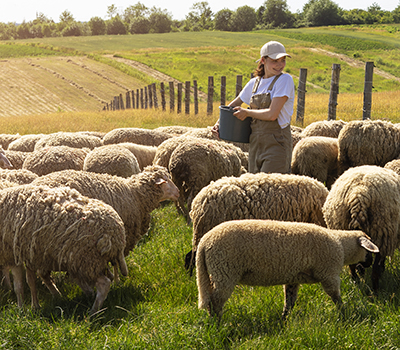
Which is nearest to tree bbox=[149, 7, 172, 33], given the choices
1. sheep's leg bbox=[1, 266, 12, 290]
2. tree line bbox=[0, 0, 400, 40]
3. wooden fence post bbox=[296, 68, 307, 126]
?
tree line bbox=[0, 0, 400, 40]

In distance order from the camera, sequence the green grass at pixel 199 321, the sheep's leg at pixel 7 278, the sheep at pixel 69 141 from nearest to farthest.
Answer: the green grass at pixel 199 321 < the sheep's leg at pixel 7 278 < the sheep at pixel 69 141

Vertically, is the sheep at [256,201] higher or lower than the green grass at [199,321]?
higher

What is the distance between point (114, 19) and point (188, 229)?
130860 millimetres

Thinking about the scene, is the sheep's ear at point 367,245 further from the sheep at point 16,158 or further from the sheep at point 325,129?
the sheep at point 16,158

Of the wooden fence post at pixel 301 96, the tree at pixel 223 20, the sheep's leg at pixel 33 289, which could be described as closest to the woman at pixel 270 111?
the sheep's leg at pixel 33 289

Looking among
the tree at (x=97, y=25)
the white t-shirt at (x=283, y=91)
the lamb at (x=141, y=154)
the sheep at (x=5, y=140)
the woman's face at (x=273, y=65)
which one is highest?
the tree at (x=97, y=25)

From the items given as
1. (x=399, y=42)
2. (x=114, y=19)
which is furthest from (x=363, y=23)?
(x=114, y=19)

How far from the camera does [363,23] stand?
9912cm

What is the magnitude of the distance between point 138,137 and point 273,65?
216 inches

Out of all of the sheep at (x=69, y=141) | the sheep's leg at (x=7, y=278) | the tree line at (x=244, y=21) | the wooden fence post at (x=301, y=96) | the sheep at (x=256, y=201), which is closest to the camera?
the sheep at (x=256, y=201)

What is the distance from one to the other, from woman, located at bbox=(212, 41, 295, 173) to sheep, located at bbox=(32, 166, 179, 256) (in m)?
1.29

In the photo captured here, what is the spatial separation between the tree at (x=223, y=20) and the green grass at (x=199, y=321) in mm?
122483

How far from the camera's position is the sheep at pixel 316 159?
6836 mm

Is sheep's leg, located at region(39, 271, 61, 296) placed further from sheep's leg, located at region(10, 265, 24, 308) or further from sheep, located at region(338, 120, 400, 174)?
sheep, located at region(338, 120, 400, 174)
